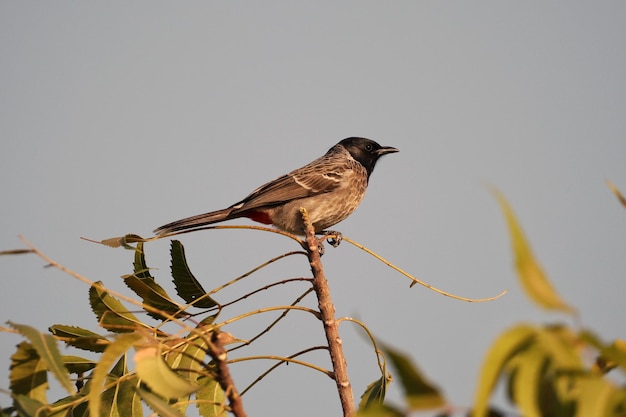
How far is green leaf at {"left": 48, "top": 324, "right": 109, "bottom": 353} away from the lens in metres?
2.80

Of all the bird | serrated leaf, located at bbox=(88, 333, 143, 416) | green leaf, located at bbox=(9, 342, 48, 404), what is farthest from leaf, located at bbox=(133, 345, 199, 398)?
the bird

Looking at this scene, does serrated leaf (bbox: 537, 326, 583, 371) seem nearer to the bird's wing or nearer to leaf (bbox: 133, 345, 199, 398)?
leaf (bbox: 133, 345, 199, 398)

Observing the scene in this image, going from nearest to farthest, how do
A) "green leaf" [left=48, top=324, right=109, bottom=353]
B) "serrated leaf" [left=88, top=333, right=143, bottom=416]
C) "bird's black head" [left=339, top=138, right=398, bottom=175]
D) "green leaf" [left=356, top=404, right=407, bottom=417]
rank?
"green leaf" [left=356, top=404, right=407, bottom=417] → "serrated leaf" [left=88, top=333, right=143, bottom=416] → "green leaf" [left=48, top=324, right=109, bottom=353] → "bird's black head" [left=339, top=138, right=398, bottom=175]

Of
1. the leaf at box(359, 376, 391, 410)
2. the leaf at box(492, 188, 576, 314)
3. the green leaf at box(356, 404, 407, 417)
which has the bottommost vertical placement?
the leaf at box(359, 376, 391, 410)

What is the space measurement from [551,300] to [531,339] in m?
0.07

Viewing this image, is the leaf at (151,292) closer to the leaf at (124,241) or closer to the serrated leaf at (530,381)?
the leaf at (124,241)

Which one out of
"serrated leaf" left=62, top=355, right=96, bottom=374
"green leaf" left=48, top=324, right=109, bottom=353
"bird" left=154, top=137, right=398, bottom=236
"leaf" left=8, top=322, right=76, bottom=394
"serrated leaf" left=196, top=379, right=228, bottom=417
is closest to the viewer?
"leaf" left=8, top=322, right=76, bottom=394

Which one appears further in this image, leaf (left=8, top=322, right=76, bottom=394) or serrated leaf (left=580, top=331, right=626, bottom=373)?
leaf (left=8, top=322, right=76, bottom=394)

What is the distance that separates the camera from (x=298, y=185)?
313 inches

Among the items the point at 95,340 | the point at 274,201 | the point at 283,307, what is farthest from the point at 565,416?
the point at 274,201

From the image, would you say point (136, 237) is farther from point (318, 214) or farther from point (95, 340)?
point (318, 214)

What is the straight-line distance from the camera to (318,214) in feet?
25.2

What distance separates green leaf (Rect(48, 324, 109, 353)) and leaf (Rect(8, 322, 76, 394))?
2.10 ft

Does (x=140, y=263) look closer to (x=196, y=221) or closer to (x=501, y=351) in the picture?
(x=501, y=351)
